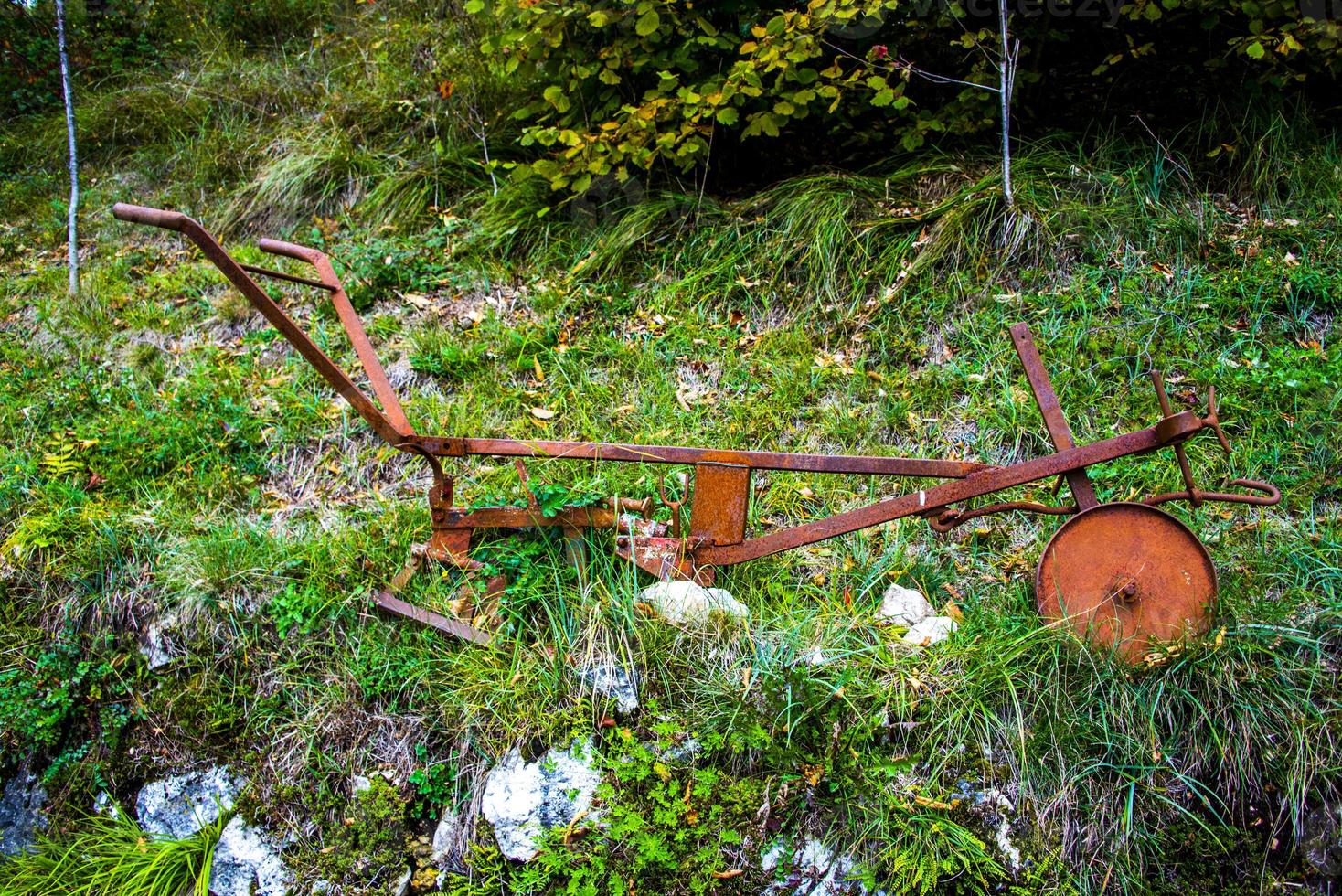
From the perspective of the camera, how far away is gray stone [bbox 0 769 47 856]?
132 inches

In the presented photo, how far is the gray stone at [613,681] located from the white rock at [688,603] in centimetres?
24

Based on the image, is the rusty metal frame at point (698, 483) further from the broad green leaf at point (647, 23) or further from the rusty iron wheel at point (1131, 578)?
the broad green leaf at point (647, 23)

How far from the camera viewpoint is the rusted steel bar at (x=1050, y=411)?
275 centimetres

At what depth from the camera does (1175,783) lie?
8.40 feet

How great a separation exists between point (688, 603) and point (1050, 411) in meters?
1.39

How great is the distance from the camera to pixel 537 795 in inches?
109

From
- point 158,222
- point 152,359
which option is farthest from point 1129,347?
point 152,359

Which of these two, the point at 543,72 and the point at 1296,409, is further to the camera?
the point at 543,72

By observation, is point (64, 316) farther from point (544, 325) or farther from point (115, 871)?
point (115, 871)

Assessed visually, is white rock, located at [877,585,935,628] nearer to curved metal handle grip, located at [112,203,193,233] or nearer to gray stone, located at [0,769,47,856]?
curved metal handle grip, located at [112,203,193,233]

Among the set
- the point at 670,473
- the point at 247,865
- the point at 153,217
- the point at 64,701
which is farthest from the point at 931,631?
the point at 64,701

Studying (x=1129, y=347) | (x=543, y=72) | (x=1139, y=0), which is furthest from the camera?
(x=543, y=72)

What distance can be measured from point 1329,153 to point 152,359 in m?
6.35

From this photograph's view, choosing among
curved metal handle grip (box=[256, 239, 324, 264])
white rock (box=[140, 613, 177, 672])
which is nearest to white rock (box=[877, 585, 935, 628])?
curved metal handle grip (box=[256, 239, 324, 264])
